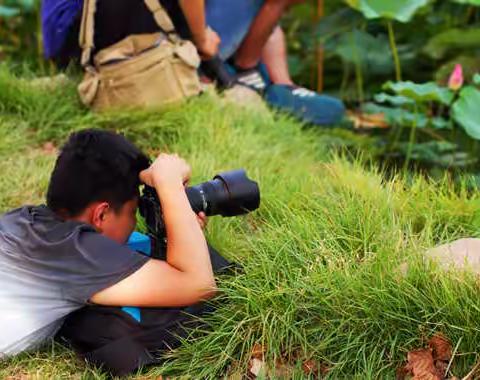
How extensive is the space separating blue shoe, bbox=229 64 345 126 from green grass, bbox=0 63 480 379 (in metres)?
0.74

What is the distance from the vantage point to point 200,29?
360 centimetres

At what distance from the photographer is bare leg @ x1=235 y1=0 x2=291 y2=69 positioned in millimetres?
3975

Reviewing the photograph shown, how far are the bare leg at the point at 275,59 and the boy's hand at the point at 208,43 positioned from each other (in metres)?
0.49

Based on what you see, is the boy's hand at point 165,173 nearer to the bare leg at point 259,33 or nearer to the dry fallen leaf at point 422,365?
the dry fallen leaf at point 422,365

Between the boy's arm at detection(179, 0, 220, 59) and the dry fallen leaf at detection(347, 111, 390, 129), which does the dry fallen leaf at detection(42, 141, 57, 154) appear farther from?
the dry fallen leaf at detection(347, 111, 390, 129)

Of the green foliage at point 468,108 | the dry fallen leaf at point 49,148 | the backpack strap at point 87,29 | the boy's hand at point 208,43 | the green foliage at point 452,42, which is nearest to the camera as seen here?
the green foliage at point 468,108

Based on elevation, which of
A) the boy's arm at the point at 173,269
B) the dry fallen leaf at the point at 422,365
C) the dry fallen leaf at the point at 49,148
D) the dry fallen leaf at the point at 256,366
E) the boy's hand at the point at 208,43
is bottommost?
the dry fallen leaf at the point at 49,148

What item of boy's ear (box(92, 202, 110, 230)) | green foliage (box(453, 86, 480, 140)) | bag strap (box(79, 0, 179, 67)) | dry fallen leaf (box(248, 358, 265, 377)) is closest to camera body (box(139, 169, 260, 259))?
boy's ear (box(92, 202, 110, 230))

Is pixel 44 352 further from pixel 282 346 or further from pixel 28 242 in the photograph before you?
pixel 282 346

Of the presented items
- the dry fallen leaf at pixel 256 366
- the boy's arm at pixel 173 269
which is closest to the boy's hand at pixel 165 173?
the boy's arm at pixel 173 269

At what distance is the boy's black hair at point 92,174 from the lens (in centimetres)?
230

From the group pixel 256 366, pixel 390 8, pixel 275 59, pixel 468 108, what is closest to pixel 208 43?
pixel 275 59

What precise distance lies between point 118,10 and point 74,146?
4.09 feet

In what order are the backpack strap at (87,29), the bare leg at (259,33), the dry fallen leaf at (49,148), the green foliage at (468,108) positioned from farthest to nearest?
the bare leg at (259,33)
the dry fallen leaf at (49,148)
the backpack strap at (87,29)
the green foliage at (468,108)
